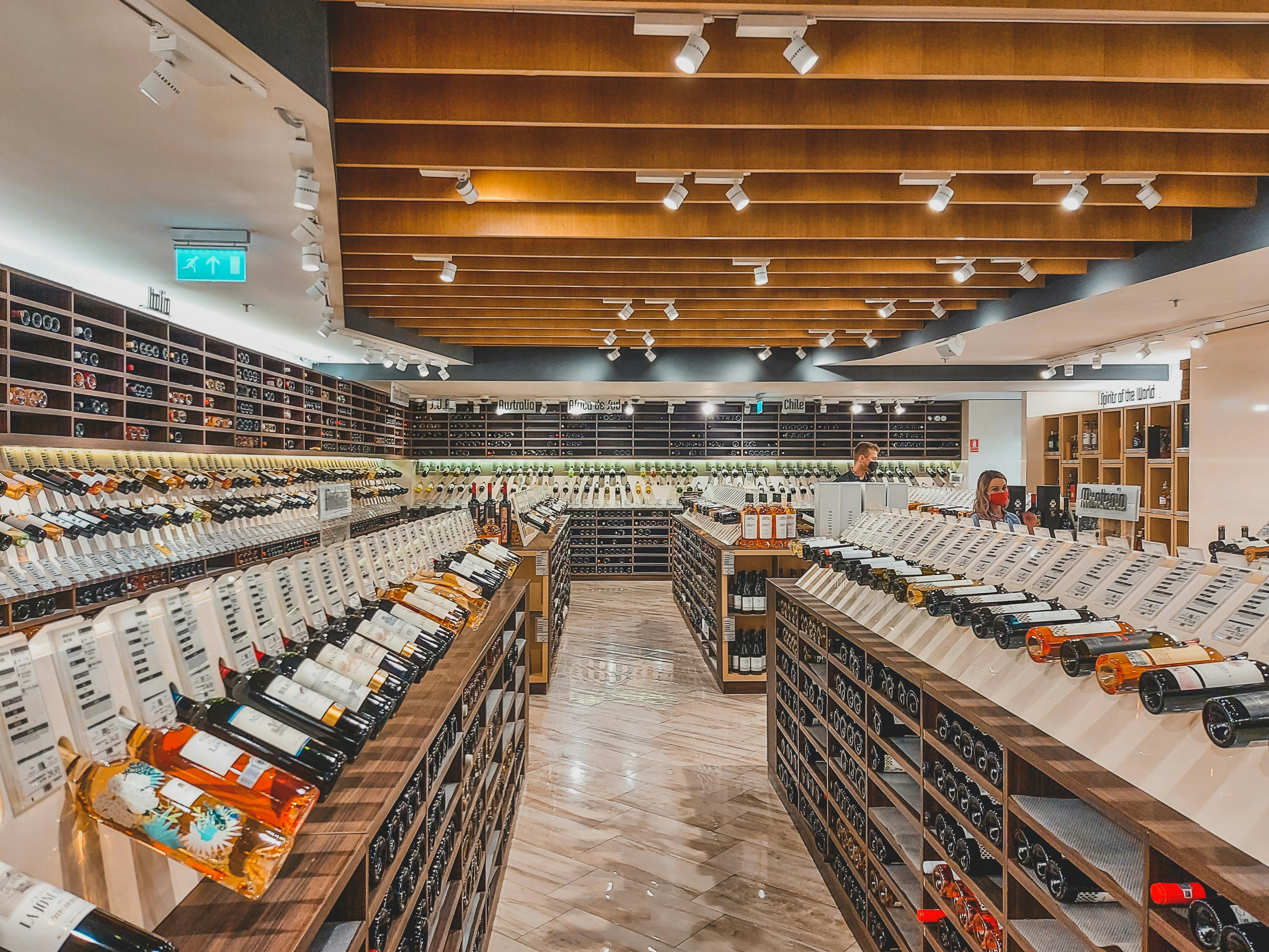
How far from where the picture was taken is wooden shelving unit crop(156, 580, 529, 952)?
1.04 meters

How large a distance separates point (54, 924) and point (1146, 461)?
8797mm

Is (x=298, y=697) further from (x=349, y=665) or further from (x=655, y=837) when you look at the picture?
(x=655, y=837)

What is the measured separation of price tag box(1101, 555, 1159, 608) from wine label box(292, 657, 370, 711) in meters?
1.87

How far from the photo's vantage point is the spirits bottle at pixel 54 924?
2.16ft

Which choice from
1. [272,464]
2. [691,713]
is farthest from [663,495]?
[691,713]

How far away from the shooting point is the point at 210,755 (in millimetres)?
997

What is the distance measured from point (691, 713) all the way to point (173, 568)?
4403mm

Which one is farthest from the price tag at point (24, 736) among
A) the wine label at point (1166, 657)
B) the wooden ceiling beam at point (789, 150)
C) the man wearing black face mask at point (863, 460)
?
the man wearing black face mask at point (863, 460)

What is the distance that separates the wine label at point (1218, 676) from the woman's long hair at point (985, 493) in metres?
4.24

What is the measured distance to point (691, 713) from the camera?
5.56 meters

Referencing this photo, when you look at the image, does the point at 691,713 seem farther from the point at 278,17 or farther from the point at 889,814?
the point at 278,17

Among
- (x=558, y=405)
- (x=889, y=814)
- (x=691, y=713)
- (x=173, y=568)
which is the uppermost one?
(x=558, y=405)

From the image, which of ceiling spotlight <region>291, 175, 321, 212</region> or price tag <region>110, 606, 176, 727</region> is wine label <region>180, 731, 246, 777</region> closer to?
price tag <region>110, 606, 176, 727</region>

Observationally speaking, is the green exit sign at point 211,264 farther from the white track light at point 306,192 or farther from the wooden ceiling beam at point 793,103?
the wooden ceiling beam at point 793,103
